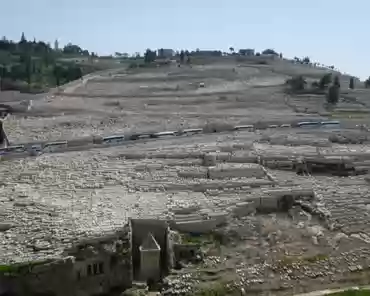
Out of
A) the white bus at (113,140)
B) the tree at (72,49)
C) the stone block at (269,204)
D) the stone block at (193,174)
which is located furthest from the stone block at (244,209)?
the tree at (72,49)

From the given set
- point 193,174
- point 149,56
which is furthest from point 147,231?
point 149,56

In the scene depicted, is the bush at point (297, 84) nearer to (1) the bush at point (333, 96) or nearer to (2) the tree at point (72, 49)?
(1) the bush at point (333, 96)

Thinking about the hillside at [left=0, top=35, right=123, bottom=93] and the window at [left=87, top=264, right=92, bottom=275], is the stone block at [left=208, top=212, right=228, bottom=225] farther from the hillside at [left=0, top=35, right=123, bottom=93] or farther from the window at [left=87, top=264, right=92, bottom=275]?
the hillside at [left=0, top=35, right=123, bottom=93]

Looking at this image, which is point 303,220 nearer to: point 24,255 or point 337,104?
point 24,255

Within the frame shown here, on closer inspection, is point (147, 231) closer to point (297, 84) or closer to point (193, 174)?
point (193, 174)

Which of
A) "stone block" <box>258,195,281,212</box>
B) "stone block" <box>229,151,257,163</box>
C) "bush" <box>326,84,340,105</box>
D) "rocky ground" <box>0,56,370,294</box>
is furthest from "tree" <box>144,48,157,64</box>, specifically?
"stone block" <box>258,195,281,212</box>

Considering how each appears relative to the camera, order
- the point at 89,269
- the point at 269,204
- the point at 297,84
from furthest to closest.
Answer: the point at 297,84
the point at 269,204
the point at 89,269

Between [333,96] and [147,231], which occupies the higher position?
[333,96]

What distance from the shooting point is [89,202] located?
1545 cm

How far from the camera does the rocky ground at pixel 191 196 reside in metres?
13.0

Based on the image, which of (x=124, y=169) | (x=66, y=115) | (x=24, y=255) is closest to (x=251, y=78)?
(x=66, y=115)

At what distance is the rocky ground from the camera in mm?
12969

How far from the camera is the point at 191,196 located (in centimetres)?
1634

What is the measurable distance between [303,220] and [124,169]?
21.4ft
